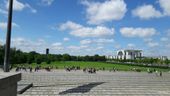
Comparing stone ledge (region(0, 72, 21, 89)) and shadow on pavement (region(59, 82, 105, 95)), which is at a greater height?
stone ledge (region(0, 72, 21, 89))

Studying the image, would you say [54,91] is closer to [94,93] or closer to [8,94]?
[94,93]

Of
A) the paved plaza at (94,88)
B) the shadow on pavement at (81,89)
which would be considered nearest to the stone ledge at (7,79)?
the paved plaza at (94,88)

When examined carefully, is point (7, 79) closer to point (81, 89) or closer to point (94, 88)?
point (81, 89)

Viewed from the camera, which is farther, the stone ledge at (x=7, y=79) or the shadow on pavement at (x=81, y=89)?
the shadow on pavement at (x=81, y=89)

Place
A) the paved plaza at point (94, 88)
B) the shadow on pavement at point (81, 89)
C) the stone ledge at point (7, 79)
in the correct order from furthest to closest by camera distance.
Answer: the shadow on pavement at point (81, 89)
the paved plaza at point (94, 88)
the stone ledge at point (7, 79)

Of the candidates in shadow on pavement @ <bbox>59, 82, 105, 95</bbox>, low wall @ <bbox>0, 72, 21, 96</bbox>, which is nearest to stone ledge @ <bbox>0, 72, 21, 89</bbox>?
low wall @ <bbox>0, 72, 21, 96</bbox>

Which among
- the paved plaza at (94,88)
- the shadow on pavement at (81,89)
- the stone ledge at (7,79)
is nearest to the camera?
the stone ledge at (7,79)

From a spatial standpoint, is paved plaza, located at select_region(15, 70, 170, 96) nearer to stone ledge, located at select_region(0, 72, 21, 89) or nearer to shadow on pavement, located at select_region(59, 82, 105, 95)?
shadow on pavement, located at select_region(59, 82, 105, 95)

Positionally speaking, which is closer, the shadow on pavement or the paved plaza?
the paved plaza

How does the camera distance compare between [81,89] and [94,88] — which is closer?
[81,89]

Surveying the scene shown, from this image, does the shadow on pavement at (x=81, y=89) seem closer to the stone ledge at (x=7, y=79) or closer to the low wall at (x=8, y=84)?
the low wall at (x=8, y=84)

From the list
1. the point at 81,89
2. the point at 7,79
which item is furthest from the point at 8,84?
the point at 81,89

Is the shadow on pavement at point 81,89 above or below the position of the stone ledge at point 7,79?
below

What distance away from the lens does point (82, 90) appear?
76.2ft
